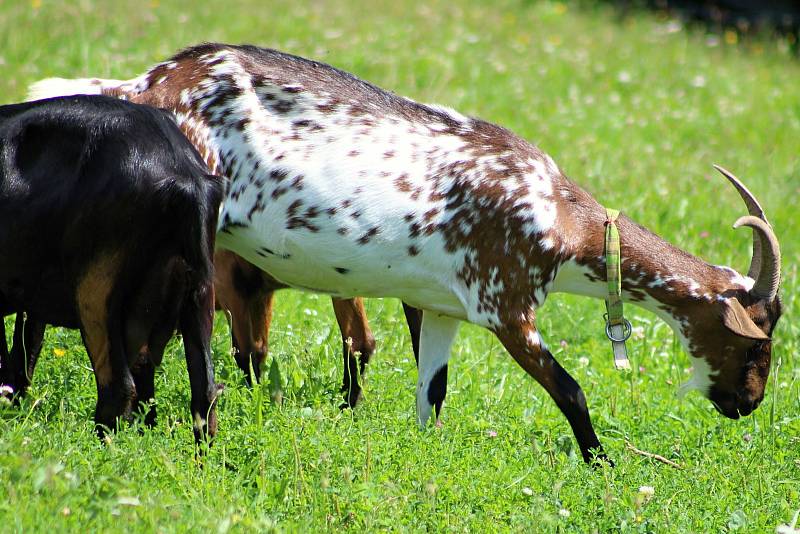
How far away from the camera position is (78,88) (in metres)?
5.68

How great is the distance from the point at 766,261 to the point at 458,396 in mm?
1676

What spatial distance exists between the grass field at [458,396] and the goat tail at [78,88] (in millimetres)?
1219

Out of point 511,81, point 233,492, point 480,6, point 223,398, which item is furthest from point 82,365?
point 480,6

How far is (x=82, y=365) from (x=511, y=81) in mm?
7285

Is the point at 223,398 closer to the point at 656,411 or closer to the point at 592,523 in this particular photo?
the point at 592,523

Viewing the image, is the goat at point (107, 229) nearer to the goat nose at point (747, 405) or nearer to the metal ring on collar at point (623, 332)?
the metal ring on collar at point (623, 332)

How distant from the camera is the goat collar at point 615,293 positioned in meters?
5.28

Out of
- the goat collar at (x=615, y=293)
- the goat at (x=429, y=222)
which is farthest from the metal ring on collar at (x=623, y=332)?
the goat at (x=429, y=222)

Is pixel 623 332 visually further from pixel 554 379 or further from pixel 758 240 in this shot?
pixel 758 240

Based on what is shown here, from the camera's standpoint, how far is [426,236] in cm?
530

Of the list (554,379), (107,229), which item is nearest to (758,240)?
(554,379)

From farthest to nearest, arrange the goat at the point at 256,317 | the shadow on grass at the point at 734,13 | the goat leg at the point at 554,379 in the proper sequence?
1. the shadow on grass at the point at 734,13
2. the goat at the point at 256,317
3. the goat leg at the point at 554,379

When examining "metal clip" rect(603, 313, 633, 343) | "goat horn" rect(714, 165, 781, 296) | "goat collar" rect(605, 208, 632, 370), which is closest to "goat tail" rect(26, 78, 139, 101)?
"goat collar" rect(605, 208, 632, 370)

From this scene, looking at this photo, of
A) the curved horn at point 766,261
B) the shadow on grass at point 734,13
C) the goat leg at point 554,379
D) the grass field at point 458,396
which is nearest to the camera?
the grass field at point 458,396
